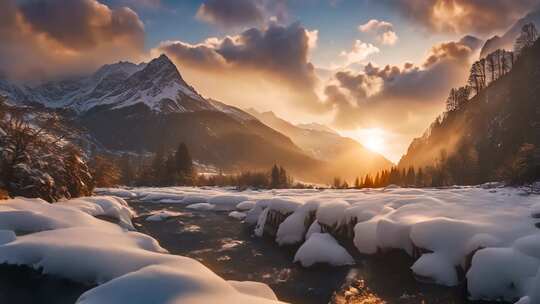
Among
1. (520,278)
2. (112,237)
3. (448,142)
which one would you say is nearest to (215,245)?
(112,237)

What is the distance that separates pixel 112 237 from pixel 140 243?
880 millimetres

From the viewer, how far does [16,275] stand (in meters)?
9.91

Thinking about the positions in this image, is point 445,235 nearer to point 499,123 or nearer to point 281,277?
point 281,277

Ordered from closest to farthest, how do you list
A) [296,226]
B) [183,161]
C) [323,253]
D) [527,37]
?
[323,253]
[296,226]
[527,37]
[183,161]

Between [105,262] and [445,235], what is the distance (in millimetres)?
11384

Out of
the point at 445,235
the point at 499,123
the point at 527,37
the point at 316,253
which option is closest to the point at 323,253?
the point at 316,253

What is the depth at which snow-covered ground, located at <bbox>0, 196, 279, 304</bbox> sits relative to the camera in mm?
7348

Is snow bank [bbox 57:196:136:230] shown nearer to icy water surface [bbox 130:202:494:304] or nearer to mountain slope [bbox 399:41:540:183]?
icy water surface [bbox 130:202:494:304]

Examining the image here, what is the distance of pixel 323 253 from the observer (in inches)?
704

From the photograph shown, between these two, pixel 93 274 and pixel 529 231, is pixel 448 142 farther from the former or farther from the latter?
pixel 93 274

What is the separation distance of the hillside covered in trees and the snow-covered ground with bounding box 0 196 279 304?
60.3 m

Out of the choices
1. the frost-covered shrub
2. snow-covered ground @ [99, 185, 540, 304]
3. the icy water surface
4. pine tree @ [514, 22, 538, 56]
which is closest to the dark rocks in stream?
the icy water surface

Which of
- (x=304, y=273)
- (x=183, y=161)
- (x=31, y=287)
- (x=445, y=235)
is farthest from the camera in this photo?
(x=183, y=161)

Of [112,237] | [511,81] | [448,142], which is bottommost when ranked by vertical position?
[112,237]
